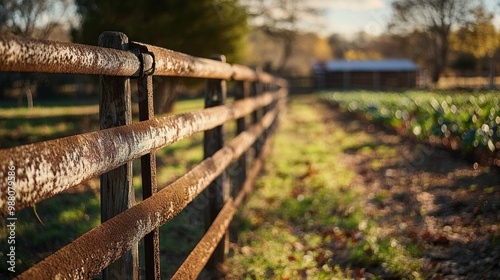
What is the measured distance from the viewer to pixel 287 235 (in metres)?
5.37

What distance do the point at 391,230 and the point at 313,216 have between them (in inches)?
42.3

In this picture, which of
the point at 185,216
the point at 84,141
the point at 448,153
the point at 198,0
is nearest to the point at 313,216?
the point at 185,216

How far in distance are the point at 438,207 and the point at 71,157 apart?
16.6ft

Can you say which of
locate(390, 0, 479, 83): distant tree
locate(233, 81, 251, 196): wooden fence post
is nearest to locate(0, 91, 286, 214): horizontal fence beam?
locate(233, 81, 251, 196): wooden fence post

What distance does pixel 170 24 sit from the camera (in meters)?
14.3

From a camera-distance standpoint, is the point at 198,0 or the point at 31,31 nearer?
the point at 31,31

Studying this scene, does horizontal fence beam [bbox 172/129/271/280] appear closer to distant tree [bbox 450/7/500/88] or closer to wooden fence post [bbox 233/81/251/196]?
wooden fence post [bbox 233/81/251/196]

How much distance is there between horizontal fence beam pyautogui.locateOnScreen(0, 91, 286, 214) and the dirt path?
2612 mm

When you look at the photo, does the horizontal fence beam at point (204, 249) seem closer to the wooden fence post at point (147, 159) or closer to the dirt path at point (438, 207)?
the wooden fence post at point (147, 159)

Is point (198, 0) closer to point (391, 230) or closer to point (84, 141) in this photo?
point (391, 230)

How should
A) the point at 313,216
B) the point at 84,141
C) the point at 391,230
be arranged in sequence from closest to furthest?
the point at 84,141 < the point at 391,230 < the point at 313,216

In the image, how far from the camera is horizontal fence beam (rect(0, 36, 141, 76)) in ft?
4.52

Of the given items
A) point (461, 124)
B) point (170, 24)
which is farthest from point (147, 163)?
point (170, 24)

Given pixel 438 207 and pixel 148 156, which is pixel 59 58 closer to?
pixel 148 156
